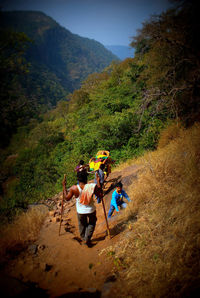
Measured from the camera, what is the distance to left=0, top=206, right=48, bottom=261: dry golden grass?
334cm

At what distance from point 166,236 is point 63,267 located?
2.09 metres

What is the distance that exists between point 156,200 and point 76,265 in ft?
7.23

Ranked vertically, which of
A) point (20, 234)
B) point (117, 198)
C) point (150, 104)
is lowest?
point (20, 234)

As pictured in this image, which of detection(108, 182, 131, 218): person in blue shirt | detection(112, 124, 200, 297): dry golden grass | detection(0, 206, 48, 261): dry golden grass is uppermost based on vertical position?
detection(112, 124, 200, 297): dry golden grass

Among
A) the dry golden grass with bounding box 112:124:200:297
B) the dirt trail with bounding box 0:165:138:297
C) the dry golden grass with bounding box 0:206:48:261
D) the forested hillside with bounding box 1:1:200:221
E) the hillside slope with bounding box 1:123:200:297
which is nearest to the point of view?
the dry golden grass with bounding box 112:124:200:297

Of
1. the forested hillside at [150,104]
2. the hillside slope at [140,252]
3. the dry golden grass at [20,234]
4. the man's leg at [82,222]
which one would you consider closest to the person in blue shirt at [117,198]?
the hillside slope at [140,252]

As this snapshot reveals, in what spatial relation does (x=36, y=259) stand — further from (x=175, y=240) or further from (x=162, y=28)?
(x=162, y=28)

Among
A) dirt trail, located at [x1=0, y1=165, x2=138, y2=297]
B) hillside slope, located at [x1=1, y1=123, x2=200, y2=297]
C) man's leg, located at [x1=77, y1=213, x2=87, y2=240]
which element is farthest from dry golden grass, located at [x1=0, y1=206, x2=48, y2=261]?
man's leg, located at [x1=77, y1=213, x2=87, y2=240]

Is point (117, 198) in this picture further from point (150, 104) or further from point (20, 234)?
point (150, 104)

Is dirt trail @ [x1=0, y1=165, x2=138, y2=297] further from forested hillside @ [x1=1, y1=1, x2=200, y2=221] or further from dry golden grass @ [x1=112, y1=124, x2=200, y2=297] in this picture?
forested hillside @ [x1=1, y1=1, x2=200, y2=221]

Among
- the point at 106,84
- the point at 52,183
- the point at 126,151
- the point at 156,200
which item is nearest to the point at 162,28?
the point at 126,151

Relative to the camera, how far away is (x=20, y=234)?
375 centimetres

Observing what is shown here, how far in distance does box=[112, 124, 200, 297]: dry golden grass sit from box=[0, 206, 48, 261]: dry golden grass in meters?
2.50

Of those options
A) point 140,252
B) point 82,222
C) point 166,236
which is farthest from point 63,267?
point 166,236
